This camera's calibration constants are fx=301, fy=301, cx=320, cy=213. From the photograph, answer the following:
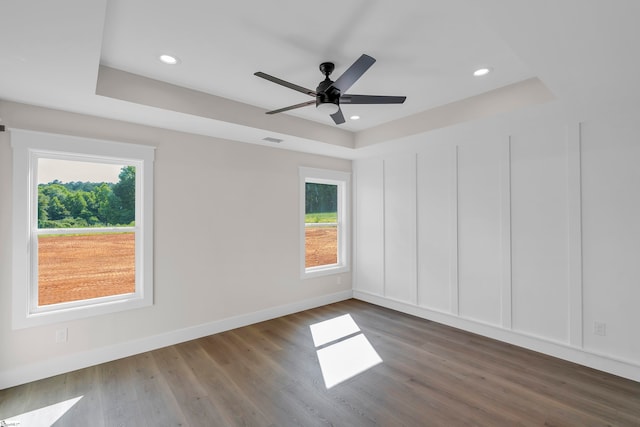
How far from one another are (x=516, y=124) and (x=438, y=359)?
2629mm

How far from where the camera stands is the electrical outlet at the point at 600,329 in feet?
9.48

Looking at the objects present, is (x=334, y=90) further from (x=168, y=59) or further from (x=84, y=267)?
(x=84, y=267)

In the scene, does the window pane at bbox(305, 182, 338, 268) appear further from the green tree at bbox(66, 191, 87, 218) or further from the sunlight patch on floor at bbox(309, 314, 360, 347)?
the green tree at bbox(66, 191, 87, 218)

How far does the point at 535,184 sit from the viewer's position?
3.33 meters

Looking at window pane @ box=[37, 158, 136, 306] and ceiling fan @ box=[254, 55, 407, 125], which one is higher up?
ceiling fan @ box=[254, 55, 407, 125]

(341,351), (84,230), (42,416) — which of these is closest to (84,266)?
(84,230)

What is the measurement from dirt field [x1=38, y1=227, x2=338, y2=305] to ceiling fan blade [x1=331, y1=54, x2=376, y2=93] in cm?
280

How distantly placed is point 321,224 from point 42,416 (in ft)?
12.6

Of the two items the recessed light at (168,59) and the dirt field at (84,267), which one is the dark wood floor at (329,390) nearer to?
the dirt field at (84,267)

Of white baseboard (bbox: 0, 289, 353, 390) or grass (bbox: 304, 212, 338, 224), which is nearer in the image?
white baseboard (bbox: 0, 289, 353, 390)

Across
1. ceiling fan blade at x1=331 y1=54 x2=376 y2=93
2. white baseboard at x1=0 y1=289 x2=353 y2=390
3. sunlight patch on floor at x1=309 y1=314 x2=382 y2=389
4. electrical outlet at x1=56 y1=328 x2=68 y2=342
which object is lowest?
sunlight patch on floor at x1=309 y1=314 x2=382 y2=389

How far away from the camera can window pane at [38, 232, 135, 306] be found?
290 cm

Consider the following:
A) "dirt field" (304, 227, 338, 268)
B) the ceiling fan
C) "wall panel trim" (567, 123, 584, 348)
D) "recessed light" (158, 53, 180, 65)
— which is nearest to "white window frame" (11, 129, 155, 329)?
"recessed light" (158, 53, 180, 65)

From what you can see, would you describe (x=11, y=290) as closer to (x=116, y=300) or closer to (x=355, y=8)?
(x=116, y=300)
